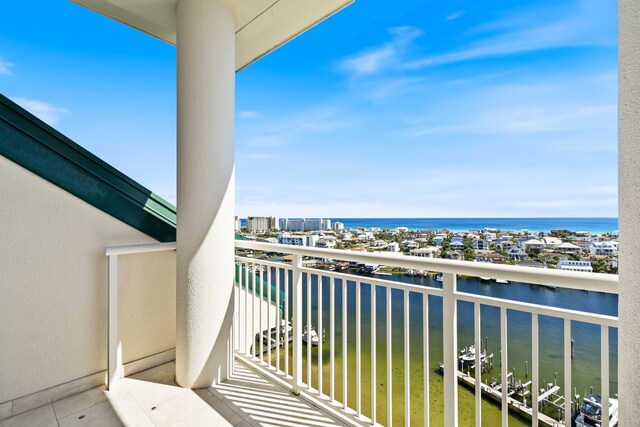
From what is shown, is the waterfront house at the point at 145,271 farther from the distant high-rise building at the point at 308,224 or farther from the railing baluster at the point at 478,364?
the distant high-rise building at the point at 308,224

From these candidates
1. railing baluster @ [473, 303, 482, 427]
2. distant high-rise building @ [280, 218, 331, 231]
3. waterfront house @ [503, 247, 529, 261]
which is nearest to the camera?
railing baluster @ [473, 303, 482, 427]

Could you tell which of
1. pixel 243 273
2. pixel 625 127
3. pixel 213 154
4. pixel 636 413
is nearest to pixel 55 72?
pixel 213 154

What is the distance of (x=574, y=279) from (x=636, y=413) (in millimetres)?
434

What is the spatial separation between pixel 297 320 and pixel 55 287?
5.79 ft

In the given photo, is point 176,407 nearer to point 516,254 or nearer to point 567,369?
point 567,369

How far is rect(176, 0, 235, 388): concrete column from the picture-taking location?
2.16m

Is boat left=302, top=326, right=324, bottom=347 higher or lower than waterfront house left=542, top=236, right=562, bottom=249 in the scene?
lower

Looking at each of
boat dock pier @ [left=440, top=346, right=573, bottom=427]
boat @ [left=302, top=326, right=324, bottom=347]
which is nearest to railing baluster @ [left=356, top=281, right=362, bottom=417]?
boat @ [left=302, top=326, right=324, bottom=347]

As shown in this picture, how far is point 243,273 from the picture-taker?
2791mm

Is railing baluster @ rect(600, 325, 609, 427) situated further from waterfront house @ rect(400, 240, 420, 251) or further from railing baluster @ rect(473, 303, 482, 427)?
waterfront house @ rect(400, 240, 420, 251)

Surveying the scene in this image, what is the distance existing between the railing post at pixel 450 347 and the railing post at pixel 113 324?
2.35 meters

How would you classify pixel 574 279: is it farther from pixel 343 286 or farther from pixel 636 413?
pixel 343 286

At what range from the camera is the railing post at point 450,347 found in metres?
1.40

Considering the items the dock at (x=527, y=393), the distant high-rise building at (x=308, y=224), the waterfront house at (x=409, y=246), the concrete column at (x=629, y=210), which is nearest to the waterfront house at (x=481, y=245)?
the waterfront house at (x=409, y=246)
